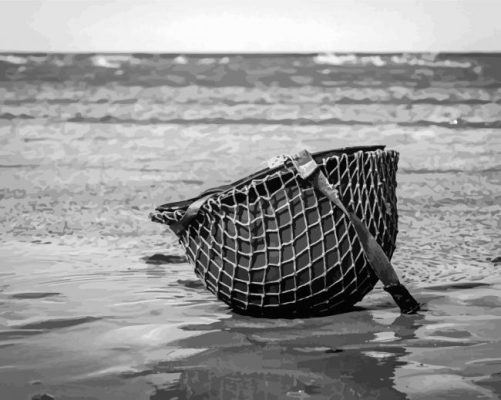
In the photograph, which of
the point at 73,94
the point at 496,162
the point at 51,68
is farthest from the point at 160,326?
the point at 51,68

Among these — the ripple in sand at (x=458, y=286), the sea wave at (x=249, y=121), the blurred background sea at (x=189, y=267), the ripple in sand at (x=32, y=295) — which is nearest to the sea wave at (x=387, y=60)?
the blurred background sea at (x=189, y=267)

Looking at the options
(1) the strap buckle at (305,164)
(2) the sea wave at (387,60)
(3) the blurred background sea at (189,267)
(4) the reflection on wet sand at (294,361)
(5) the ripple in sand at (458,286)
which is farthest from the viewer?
(2) the sea wave at (387,60)

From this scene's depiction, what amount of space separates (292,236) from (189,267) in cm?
174

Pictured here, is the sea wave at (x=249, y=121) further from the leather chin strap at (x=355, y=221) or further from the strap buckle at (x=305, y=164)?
the strap buckle at (x=305, y=164)

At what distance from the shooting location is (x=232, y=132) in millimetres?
15227

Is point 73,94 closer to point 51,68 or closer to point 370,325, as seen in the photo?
point 51,68

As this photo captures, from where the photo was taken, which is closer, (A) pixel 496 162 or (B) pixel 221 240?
(B) pixel 221 240

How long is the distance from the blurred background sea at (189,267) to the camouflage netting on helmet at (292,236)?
156 millimetres

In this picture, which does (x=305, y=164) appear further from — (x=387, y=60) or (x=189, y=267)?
(x=387, y=60)

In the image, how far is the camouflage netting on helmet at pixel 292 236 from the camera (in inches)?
134

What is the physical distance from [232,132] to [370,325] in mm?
11828

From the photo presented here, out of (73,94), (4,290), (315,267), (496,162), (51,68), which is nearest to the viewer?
(315,267)

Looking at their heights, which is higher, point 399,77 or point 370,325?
point 399,77

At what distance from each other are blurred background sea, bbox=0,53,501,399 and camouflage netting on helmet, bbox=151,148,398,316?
16 cm
